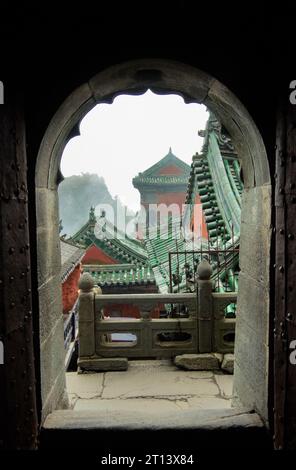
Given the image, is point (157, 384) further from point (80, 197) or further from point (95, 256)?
point (80, 197)

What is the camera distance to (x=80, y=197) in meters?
69.0

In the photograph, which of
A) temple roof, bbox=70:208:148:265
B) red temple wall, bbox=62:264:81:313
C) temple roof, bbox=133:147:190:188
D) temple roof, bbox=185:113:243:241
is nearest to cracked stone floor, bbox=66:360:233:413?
temple roof, bbox=185:113:243:241

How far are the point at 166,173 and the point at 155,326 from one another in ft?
98.7

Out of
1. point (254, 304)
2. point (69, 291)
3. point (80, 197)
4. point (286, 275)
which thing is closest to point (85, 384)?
point (254, 304)

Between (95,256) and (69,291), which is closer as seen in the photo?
(69,291)

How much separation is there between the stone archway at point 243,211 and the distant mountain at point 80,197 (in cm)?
6205

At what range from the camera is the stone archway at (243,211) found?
2.99 m

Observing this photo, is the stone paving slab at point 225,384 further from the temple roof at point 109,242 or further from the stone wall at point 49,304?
the temple roof at point 109,242

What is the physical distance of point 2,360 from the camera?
7.41 ft

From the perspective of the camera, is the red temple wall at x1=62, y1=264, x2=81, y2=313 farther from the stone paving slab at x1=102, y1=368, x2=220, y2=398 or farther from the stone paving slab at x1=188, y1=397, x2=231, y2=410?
the stone paving slab at x1=188, y1=397, x2=231, y2=410

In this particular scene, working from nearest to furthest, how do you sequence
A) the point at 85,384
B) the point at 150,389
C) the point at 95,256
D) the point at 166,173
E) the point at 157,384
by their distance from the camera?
the point at 150,389 → the point at 157,384 → the point at 85,384 → the point at 95,256 → the point at 166,173

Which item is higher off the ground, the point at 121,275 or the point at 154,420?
Answer: the point at 154,420
